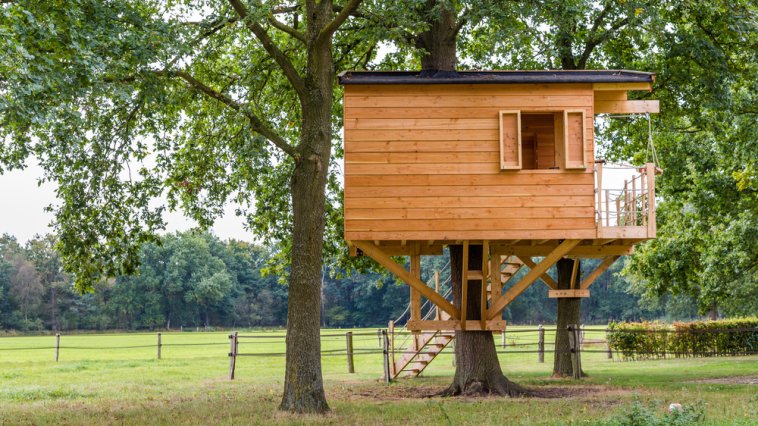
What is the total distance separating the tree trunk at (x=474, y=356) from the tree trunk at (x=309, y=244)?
3.93 meters

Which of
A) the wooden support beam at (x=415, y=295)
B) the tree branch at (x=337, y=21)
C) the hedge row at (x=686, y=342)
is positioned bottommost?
the hedge row at (x=686, y=342)

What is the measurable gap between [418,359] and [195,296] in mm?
63421

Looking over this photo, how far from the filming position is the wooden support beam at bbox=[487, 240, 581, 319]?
15422 millimetres

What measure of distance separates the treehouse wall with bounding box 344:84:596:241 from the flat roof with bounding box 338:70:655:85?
16 centimetres

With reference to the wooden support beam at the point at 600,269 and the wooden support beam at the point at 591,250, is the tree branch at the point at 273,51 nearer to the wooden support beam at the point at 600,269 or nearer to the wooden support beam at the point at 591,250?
the wooden support beam at the point at 591,250

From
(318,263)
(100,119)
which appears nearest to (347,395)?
(318,263)

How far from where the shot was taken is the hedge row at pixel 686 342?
31391 millimetres

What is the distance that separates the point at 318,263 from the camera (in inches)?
583

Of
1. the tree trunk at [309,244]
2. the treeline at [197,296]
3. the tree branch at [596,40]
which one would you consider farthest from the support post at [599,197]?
the treeline at [197,296]

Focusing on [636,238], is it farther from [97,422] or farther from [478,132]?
[97,422]

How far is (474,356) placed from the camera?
17.5m

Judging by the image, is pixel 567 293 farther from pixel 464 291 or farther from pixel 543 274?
pixel 464 291

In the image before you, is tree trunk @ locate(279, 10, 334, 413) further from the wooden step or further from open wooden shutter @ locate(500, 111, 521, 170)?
the wooden step

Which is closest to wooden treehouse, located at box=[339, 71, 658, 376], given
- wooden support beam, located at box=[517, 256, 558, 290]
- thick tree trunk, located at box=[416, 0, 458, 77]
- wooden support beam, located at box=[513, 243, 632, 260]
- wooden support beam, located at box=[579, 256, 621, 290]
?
wooden support beam, located at box=[513, 243, 632, 260]
